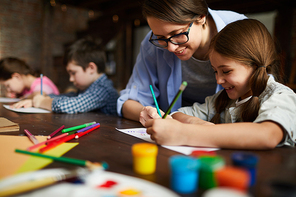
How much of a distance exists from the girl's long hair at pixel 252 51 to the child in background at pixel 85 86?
3.08 ft

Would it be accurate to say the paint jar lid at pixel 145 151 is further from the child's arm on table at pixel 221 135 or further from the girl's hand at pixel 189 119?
the girl's hand at pixel 189 119

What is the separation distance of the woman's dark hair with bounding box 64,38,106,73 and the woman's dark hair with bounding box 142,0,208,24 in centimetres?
103

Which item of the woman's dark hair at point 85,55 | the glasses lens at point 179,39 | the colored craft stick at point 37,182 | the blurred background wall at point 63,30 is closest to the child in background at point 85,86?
the woman's dark hair at point 85,55

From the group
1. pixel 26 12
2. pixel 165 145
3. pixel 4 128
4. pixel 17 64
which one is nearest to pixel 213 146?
pixel 165 145

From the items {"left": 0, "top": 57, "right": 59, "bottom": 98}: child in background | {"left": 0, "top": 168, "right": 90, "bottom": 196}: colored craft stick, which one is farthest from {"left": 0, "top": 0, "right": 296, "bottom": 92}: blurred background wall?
Answer: {"left": 0, "top": 168, "right": 90, "bottom": 196}: colored craft stick

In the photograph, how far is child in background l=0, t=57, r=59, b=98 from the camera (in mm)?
2335

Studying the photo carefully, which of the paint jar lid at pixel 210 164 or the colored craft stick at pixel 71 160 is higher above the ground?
the paint jar lid at pixel 210 164

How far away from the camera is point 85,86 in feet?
6.52

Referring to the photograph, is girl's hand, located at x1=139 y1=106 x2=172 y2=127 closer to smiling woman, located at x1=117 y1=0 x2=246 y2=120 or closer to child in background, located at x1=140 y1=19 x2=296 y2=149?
child in background, located at x1=140 y1=19 x2=296 y2=149

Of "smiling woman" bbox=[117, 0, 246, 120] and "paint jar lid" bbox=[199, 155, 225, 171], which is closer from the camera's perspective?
"paint jar lid" bbox=[199, 155, 225, 171]

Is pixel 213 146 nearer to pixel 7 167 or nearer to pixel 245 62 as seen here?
pixel 245 62

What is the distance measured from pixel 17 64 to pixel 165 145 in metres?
2.19

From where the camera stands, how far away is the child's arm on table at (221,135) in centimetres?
71

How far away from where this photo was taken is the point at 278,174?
0.54 metres
